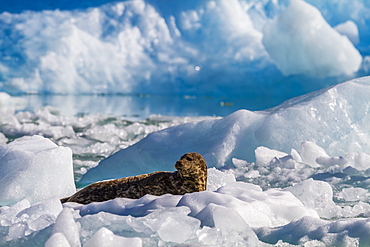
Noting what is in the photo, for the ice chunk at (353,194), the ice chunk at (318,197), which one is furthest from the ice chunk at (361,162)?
the ice chunk at (318,197)

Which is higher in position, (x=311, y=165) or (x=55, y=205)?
(x=55, y=205)

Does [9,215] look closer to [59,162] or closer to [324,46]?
[59,162]

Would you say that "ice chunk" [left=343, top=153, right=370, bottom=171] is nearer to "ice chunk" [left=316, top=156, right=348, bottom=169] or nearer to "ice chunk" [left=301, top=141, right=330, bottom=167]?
"ice chunk" [left=316, top=156, right=348, bottom=169]

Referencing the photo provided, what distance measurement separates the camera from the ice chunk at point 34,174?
4.23 m

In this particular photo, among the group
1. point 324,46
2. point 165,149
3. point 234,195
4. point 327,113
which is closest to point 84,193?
point 234,195

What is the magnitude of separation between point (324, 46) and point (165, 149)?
39.2 m

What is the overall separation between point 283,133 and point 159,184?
9.19ft

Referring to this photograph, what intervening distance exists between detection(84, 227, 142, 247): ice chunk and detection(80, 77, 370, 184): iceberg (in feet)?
10.4

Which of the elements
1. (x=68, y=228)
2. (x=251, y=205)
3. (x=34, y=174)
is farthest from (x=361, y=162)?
(x=68, y=228)

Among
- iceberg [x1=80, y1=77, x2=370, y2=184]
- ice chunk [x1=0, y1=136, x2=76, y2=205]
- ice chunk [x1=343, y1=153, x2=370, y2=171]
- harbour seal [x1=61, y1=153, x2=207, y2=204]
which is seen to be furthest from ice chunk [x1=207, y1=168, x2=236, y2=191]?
ice chunk [x1=343, y1=153, x2=370, y2=171]

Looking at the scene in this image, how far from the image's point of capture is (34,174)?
427cm

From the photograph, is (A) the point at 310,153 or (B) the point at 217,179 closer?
(B) the point at 217,179

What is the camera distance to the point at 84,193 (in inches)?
148

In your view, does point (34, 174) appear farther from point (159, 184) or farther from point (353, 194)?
point (353, 194)
